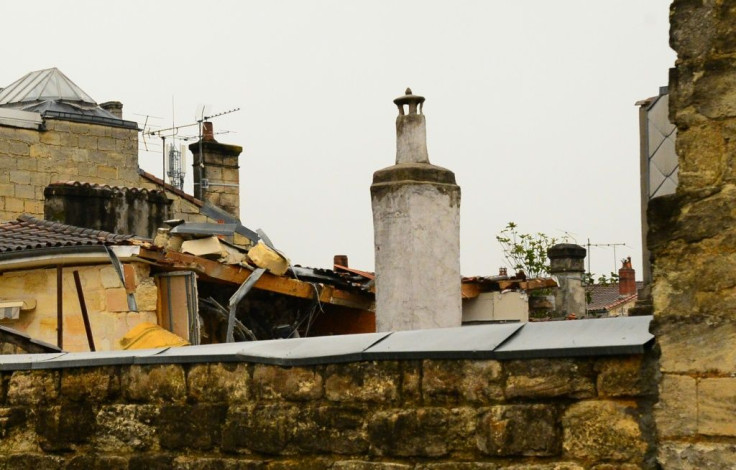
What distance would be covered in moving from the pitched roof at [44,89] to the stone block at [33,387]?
19564mm

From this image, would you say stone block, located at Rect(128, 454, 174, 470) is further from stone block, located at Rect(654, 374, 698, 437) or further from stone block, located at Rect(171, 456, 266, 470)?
stone block, located at Rect(654, 374, 698, 437)

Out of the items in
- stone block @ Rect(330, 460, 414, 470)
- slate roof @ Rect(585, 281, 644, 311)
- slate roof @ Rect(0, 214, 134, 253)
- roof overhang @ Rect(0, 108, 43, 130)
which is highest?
roof overhang @ Rect(0, 108, 43, 130)

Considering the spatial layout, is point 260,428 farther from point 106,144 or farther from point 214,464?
point 106,144

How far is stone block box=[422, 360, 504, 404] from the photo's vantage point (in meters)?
4.94

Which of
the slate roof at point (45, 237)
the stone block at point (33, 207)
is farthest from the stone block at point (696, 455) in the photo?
the stone block at point (33, 207)

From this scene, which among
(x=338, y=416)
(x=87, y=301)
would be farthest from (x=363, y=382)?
(x=87, y=301)

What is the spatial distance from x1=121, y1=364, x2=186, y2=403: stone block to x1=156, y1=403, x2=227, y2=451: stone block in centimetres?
6

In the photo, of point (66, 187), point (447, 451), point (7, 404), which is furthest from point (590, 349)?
point (66, 187)

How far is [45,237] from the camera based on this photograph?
14.6m

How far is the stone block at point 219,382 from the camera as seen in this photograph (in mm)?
5621

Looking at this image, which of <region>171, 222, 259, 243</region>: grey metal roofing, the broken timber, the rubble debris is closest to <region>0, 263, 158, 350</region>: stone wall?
Result: the broken timber

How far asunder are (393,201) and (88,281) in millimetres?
Result: 3281

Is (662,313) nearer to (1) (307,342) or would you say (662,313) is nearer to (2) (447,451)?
(2) (447,451)

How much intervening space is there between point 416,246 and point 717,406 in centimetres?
903
